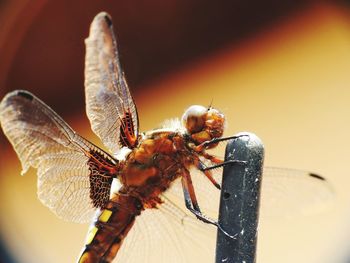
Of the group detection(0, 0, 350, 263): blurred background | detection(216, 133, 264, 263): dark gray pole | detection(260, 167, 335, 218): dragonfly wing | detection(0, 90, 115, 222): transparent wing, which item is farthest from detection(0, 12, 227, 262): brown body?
detection(0, 0, 350, 263): blurred background

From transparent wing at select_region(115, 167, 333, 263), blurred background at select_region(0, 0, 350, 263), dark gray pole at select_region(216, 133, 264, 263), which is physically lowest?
dark gray pole at select_region(216, 133, 264, 263)

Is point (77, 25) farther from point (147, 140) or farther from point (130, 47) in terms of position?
point (147, 140)

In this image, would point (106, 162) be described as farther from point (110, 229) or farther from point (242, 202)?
point (242, 202)

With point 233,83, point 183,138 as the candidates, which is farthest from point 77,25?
point 183,138

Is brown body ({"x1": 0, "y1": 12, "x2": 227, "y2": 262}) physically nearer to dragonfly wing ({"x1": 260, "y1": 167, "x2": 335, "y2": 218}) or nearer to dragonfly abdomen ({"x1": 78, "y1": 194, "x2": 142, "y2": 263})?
dragonfly abdomen ({"x1": 78, "y1": 194, "x2": 142, "y2": 263})

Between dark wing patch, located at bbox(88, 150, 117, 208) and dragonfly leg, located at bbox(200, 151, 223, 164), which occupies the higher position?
dragonfly leg, located at bbox(200, 151, 223, 164)

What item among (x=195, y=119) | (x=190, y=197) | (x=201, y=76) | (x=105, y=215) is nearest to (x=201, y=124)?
(x=195, y=119)
